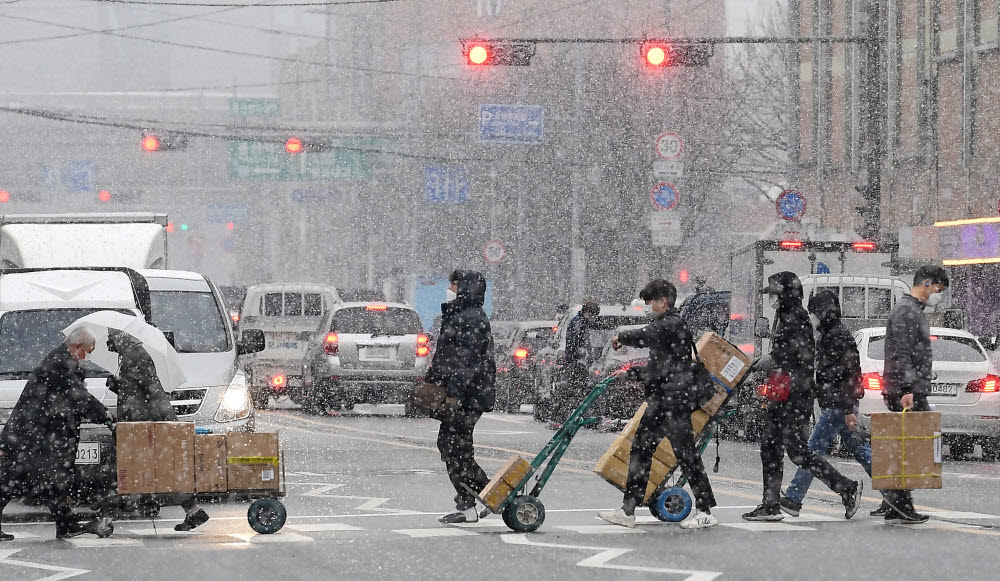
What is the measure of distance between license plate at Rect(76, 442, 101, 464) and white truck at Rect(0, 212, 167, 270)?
313 inches

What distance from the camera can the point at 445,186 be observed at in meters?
49.7

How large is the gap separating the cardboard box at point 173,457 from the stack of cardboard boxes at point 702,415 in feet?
8.70

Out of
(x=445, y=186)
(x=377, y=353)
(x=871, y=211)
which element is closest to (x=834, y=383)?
(x=377, y=353)

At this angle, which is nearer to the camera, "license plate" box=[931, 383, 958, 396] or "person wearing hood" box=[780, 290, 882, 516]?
"person wearing hood" box=[780, 290, 882, 516]

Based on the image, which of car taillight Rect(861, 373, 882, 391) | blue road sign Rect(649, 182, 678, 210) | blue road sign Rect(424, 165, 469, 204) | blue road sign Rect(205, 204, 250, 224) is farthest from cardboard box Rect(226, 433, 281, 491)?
blue road sign Rect(205, 204, 250, 224)

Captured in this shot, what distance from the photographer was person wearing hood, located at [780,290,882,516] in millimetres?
11766

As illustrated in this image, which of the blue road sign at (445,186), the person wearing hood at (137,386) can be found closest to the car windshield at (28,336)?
the person wearing hood at (137,386)

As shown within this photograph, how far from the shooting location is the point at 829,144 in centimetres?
4175

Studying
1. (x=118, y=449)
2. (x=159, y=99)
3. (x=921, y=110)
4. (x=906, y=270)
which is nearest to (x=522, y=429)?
(x=906, y=270)

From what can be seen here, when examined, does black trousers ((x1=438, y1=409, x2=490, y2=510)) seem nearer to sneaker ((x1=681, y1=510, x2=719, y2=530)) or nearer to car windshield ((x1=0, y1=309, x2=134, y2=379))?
sneaker ((x1=681, y1=510, x2=719, y2=530))

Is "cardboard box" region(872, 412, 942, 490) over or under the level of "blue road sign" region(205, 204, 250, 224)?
under

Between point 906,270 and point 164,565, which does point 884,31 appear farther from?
point 164,565

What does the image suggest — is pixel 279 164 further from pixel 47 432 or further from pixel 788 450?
pixel 788 450

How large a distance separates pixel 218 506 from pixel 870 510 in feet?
16.0
